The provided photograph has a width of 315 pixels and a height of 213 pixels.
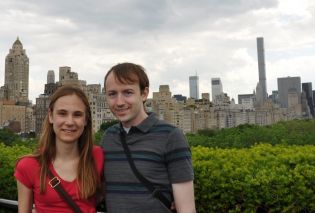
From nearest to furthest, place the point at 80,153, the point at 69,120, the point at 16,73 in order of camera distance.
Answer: the point at 69,120
the point at 80,153
the point at 16,73

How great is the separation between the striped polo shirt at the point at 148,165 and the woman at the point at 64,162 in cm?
18

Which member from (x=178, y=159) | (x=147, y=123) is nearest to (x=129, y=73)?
(x=147, y=123)

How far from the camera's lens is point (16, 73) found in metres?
163

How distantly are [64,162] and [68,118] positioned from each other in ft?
1.05

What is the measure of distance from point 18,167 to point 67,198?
414 millimetres

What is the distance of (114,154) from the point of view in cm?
269

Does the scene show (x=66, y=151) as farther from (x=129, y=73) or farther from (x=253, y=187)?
(x=253, y=187)

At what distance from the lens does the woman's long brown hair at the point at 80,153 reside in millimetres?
2674

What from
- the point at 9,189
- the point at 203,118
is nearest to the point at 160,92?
the point at 203,118

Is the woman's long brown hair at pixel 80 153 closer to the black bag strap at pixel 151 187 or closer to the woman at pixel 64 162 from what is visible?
the woman at pixel 64 162

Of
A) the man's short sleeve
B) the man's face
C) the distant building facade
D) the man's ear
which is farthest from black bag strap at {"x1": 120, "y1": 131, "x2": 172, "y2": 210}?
the distant building facade

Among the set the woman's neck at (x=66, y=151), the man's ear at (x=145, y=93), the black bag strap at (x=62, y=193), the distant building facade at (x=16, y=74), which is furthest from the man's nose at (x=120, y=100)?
the distant building facade at (x=16, y=74)

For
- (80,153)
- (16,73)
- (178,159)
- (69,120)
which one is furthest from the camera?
(16,73)

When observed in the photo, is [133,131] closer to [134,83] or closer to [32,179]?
[134,83]
